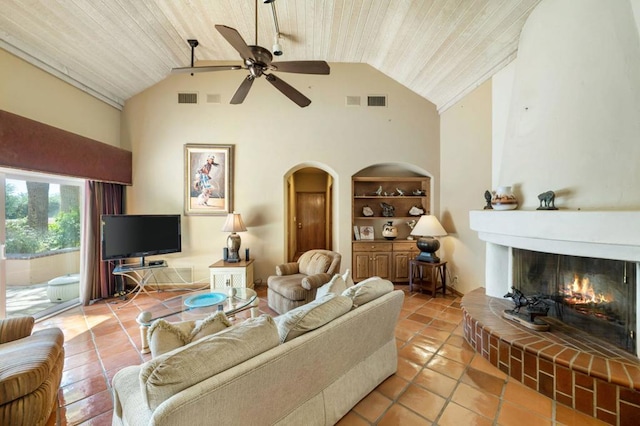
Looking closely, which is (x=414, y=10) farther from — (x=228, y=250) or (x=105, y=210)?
(x=105, y=210)

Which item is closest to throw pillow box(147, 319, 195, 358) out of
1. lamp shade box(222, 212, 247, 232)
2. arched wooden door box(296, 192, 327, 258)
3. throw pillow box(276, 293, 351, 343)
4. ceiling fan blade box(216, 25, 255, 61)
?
throw pillow box(276, 293, 351, 343)

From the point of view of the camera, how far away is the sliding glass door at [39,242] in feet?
9.75

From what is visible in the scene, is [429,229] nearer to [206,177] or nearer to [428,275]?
[428,275]

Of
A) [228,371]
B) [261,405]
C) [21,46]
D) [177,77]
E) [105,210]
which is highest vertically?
[177,77]

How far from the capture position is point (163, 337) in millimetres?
1380

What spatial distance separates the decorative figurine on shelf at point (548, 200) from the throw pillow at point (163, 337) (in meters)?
3.02

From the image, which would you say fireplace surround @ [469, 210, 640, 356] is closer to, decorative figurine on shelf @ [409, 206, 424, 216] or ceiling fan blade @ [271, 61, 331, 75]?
decorative figurine on shelf @ [409, 206, 424, 216]

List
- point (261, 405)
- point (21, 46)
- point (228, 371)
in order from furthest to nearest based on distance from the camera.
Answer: point (21, 46) → point (261, 405) → point (228, 371)

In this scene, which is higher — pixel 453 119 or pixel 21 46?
pixel 21 46

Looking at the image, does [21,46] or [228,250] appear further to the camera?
[228,250]

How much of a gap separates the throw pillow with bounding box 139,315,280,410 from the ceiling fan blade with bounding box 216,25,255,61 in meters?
2.09

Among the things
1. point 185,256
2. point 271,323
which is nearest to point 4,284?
point 185,256

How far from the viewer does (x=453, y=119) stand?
431 centimetres

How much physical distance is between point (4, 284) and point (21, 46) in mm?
2711
